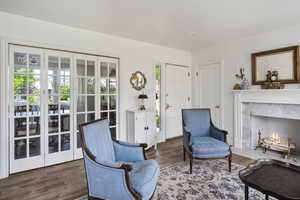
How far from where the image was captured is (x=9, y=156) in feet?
8.68

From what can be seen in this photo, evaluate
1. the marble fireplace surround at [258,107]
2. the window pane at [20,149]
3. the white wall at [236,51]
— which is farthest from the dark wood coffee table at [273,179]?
the window pane at [20,149]

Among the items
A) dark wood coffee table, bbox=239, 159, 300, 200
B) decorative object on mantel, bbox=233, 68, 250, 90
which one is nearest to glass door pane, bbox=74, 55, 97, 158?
dark wood coffee table, bbox=239, 159, 300, 200

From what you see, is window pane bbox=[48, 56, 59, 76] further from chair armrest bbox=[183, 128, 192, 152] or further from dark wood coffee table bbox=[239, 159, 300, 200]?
dark wood coffee table bbox=[239, 159, 300, 200]

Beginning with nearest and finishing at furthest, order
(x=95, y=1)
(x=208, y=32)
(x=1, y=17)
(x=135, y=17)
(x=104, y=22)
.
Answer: (x=95, y=1) → (x=1, y=17) → (x=135, y=17) → (x=104, y=22) → (x=208, y=32)

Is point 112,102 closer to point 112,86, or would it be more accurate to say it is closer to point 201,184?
point 112,86

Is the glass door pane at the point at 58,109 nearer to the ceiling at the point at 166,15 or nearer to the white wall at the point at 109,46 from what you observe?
the white wall at the point at 109,46

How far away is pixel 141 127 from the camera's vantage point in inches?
142

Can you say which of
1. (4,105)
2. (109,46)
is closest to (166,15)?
(109,46)

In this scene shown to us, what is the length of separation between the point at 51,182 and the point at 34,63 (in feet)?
6.36

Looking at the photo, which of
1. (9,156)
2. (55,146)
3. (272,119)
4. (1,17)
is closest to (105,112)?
(55,146)

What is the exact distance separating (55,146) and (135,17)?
2.66m

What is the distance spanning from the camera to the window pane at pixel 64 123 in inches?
123

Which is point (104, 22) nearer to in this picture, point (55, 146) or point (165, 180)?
point (55, 146)

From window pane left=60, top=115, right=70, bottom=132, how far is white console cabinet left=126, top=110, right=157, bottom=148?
47.7 inches
